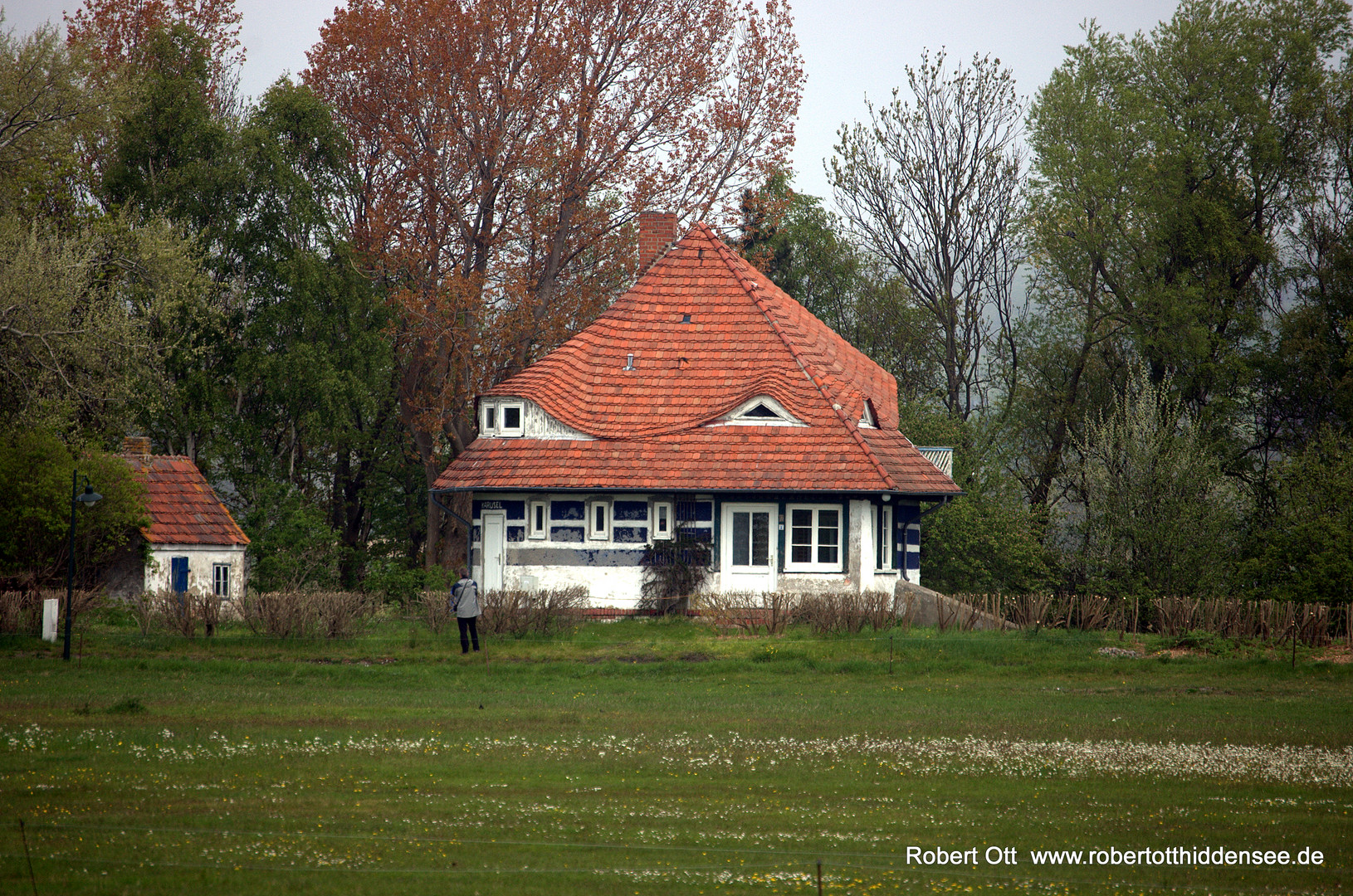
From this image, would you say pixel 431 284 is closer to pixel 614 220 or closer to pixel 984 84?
pixel 614 220

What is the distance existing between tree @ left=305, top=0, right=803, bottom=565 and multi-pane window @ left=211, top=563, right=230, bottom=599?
27.4 ft

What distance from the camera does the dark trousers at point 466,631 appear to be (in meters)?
23.9

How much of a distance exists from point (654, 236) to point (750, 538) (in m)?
12.3

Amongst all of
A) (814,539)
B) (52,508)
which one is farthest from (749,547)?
(52,508)

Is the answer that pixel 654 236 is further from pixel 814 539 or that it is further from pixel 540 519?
pixel 814 539

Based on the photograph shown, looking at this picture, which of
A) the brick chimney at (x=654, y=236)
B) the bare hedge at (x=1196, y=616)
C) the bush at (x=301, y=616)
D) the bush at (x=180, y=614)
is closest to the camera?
the bush at (x=180, y=614)

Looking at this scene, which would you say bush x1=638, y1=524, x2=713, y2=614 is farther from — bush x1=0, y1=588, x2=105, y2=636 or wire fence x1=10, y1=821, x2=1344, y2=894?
wire fence x1=10, y1=821, x2=1344, y2=894

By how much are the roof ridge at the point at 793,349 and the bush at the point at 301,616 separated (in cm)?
1293

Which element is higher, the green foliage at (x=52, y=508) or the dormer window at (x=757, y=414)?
the dormer window at (x=757, y=414)

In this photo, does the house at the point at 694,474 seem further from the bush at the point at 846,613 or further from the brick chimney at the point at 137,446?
the brick chimney at the point at 137,446

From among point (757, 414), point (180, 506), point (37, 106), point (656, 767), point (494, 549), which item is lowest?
point (656, 767)

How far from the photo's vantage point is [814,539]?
31828 millimetres

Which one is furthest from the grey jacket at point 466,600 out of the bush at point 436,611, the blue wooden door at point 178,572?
the blue wooden door at point 178,572

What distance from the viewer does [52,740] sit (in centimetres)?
1499
